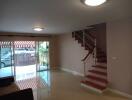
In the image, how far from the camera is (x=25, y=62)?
802 centimetres

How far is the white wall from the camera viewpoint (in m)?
3.84

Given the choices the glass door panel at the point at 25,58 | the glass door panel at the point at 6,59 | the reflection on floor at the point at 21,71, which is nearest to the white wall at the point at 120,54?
the reflection on floor at the point at 21,71

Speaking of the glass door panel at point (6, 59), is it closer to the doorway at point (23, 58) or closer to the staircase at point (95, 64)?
the doorway at point (23, 58)

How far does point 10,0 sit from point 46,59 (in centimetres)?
627

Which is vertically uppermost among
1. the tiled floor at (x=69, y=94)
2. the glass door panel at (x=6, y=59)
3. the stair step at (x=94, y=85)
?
the glass door panel at (x=6, y=59)

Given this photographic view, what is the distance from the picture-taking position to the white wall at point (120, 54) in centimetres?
384

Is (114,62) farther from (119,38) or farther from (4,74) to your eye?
(4,74)

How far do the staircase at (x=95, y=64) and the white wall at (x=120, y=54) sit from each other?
44 cm

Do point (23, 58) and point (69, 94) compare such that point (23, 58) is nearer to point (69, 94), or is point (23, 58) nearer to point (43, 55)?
point (43, 55)

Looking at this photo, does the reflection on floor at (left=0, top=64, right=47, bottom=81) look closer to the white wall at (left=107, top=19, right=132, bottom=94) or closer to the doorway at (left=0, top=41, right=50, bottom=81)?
the doorway at (left=0, top=41, right=50, bottom=81)

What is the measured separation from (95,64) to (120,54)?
5.66 feet

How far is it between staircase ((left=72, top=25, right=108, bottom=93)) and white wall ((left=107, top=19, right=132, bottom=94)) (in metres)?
0.44

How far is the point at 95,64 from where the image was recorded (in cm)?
565

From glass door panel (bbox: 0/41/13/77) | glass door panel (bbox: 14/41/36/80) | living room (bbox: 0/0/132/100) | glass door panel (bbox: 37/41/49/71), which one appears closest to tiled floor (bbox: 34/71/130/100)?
living room (bbox: 0/0/132/100)
